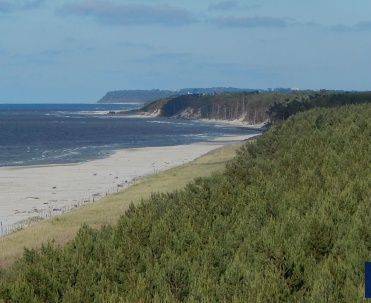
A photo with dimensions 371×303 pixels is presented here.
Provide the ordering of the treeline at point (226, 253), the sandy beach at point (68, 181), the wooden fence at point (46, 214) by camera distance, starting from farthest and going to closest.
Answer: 1. the sandy beach at point (68, 181)
2. the wooden fence at point (46, 214)
3. the treeline at point (226, 253)

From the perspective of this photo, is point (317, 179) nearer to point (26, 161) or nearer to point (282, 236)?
point (282, 236)

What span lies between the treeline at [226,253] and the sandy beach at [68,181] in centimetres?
2321

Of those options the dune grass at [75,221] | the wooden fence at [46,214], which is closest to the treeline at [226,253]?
the dune grass at [75,221]

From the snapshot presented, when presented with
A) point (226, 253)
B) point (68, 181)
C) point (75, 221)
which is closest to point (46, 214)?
point (75, 221)

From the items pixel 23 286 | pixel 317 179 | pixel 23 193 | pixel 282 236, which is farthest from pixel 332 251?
pixel 23 193

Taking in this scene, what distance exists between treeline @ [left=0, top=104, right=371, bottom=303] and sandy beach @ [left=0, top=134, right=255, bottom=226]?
2321cm

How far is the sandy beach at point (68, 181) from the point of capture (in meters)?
48.2

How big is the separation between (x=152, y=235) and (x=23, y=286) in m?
4.69

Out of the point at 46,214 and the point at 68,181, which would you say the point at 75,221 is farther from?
the point at 68,181

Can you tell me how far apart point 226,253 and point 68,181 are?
4715 cm

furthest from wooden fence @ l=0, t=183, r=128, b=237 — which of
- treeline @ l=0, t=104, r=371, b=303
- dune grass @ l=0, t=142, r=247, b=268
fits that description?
treeline @ l=0, t=104, r=371, b=303

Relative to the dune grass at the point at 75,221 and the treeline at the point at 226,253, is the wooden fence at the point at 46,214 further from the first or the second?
the treeline at the point at 226,253

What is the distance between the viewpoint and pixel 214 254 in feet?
55.1

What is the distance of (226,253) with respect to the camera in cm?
1703
